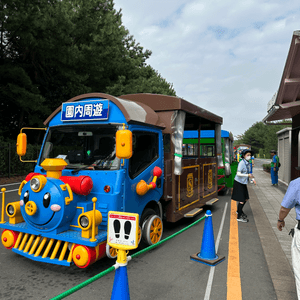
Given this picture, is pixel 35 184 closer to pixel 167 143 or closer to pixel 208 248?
pixel 167 143

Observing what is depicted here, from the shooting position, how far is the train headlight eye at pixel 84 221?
11.8 feet

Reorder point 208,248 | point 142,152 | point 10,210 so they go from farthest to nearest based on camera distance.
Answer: point 142,152 < point 208,248 < point 10,210

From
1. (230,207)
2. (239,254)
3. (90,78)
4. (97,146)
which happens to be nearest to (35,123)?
(90,78)

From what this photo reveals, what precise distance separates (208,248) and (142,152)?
6.22 ft

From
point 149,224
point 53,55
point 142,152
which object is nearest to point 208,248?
point 149,224

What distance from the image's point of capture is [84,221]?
3.61m

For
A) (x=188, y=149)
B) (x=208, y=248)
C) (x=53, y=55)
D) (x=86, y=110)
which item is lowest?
(x=208, y=248)

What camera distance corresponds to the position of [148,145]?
197 inches

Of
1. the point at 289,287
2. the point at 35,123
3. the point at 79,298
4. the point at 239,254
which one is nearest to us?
the point at 79,298

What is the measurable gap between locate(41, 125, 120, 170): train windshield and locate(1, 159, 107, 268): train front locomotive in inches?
17.5

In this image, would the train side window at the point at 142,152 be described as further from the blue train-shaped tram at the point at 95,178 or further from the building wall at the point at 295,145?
the building wall at the point at 295,145

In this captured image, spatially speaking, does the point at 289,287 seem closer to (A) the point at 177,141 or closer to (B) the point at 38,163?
(A) the point at 177,141

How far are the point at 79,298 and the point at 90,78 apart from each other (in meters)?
15.6

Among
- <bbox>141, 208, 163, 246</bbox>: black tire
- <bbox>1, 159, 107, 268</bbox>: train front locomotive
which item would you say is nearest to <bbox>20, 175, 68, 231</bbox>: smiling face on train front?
<bbox>1, 159, 107, 268</bbox>: train front locomotive
